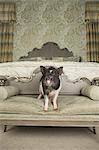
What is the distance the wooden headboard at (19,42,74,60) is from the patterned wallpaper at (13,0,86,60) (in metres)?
0.12

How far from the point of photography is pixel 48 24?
6.20 metres

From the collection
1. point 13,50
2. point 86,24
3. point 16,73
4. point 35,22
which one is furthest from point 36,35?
point 16,73

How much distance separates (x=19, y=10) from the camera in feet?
20.5

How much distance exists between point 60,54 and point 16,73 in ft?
9.24

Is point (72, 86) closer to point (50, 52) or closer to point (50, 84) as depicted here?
point (50, 84)

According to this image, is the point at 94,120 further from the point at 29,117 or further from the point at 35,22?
the point at 35,22

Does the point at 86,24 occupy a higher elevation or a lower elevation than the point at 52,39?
higher

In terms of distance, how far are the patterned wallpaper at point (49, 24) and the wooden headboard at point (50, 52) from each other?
122 mm

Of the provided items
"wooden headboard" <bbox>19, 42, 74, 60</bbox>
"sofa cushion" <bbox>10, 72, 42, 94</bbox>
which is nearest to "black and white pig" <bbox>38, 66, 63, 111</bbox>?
"sofa cushion" <bbox>10, 72, 42, 94</bbox>

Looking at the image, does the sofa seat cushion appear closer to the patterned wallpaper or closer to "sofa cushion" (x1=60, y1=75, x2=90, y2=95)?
"sofa cushion" (x1=60, y1=75, x2=90, y2=95)

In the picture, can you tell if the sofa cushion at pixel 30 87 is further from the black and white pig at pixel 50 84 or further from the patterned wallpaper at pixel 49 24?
the patterned wallpaper at pixel 49 24

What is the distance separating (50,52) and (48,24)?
0.84 m

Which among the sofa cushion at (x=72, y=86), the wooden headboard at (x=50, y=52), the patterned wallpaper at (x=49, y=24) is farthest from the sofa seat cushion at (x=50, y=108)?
the patterned wallpaper at (x=49, y=24)

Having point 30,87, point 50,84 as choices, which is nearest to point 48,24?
point 30,87
